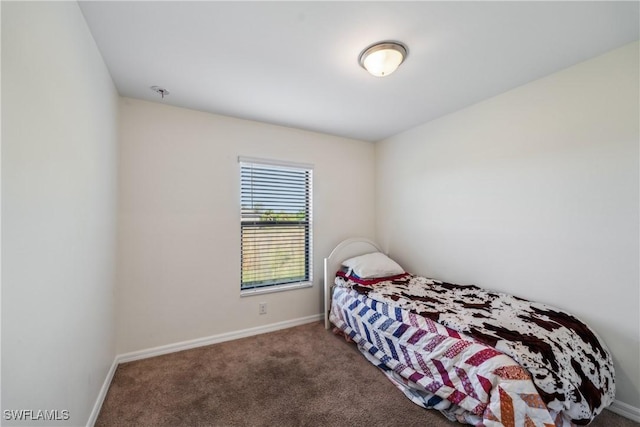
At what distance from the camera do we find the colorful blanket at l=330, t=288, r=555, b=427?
4.20ft

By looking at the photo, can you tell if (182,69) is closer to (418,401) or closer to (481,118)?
(481,118)

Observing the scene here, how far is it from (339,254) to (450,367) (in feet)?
5.68

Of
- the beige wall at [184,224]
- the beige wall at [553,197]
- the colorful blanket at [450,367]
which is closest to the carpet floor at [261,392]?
the colorful blanket at [450,367]

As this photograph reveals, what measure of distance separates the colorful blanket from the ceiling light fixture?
69.9 inches

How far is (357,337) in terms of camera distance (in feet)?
8.06

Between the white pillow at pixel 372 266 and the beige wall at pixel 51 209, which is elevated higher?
the beige wall at pixel 51 209

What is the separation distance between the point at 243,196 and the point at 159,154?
87cm

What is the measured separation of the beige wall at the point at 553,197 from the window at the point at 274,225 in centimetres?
145

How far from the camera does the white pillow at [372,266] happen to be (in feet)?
9.41

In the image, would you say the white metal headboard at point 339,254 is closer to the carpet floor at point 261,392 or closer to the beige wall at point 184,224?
the beige wall at point 184,224

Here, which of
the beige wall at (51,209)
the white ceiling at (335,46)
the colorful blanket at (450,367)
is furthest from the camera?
the white ceiling at (335,46)

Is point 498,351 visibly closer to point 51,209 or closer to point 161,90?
point 51,209

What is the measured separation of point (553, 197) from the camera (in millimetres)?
1997

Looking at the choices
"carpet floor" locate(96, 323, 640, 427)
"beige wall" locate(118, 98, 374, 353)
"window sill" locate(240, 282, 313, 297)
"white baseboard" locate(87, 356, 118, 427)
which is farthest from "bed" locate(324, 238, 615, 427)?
"white baseboard" locate(87, 356, 118, 427)
